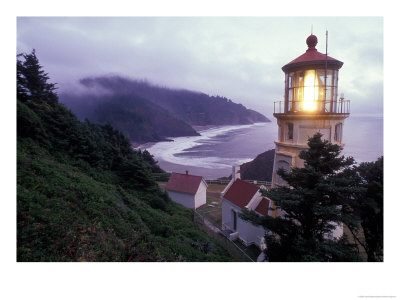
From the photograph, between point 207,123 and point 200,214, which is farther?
point 207,123

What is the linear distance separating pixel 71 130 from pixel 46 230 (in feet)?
18.0

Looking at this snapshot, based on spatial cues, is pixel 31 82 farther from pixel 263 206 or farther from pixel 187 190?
pixel 263 206

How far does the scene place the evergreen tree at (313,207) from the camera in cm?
304

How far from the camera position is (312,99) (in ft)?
14.3

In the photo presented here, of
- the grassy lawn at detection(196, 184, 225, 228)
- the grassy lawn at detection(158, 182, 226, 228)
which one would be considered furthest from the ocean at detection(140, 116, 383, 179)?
the grassy lawn at detection(196, 184, 225, 228)

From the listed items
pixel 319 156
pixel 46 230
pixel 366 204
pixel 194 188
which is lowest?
pixel 194 188

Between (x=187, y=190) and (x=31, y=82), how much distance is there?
7.88 metres

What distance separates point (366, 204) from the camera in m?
3.51

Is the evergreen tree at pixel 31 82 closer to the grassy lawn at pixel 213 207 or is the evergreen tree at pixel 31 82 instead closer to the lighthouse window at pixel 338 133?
the grassy lawn at pixel 213 207

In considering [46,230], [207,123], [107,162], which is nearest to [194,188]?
[107,162]

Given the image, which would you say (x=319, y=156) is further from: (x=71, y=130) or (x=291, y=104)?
(x=71, y=130)

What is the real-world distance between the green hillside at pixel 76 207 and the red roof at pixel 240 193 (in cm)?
201


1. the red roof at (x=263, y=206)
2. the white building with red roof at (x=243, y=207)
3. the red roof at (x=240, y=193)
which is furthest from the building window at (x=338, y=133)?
the red roof at (x=240, y=193)

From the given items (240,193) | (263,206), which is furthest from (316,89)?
(240,193)
